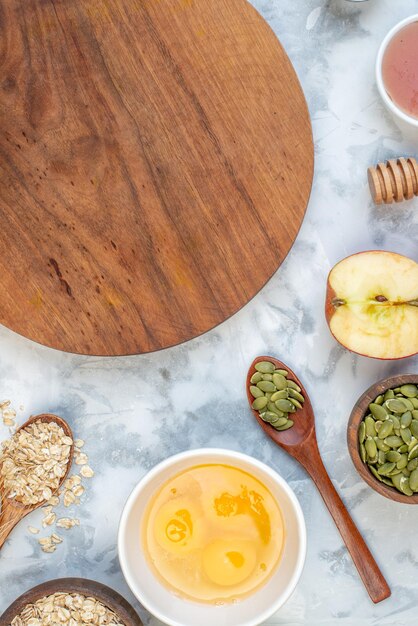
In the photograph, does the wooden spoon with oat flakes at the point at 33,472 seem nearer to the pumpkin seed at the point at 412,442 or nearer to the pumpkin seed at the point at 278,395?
the pumpkin seed at the point at 278,395

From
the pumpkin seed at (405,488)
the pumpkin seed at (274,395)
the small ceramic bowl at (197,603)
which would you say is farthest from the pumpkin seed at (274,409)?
the pumpkin seed at (405,488)

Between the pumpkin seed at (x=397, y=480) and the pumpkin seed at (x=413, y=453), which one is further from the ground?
the pumpkin seed at (x=413, y=453)

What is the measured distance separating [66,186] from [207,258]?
23cm

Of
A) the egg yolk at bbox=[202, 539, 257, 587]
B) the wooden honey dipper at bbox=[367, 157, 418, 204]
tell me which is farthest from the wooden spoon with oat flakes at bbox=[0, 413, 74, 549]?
the wooden honey dipper at bbox=[367, 157, 418, 204]

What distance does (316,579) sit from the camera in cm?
125

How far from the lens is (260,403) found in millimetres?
1221

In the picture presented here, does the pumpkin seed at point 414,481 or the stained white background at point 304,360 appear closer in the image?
the pumpkin seed at point 414,481

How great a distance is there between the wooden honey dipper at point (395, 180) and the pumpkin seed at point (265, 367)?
12.1 inches

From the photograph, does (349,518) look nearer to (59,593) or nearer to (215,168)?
(59,593)

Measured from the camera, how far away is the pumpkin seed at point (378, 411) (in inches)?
45.6

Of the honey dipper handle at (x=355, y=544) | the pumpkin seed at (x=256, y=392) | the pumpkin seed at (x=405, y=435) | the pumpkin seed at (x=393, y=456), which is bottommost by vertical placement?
the honey dipper handle at (x=355, y=544)

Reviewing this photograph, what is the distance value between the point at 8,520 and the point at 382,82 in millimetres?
888

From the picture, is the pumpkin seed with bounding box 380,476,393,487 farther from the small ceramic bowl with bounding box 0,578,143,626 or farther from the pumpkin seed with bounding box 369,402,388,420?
the small ceramic bowl with bounding box 0,578,143,626

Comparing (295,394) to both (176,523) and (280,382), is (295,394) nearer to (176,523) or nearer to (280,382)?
(280,382)
